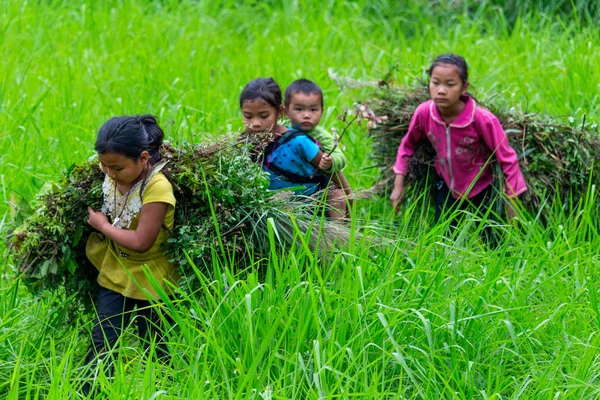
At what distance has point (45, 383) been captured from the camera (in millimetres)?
3629

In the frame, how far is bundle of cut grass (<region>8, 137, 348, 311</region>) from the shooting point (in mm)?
3688

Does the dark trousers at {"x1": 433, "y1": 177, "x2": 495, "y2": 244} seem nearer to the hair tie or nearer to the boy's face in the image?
the hair tie

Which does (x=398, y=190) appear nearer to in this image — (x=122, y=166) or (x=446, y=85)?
(x=446, y=85)

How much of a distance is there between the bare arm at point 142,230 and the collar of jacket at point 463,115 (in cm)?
189

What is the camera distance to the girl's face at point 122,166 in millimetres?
3555

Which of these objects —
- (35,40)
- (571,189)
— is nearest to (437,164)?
(571,189)

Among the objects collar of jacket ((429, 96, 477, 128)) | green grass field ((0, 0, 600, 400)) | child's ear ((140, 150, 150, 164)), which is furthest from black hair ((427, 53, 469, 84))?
child's ear ((140, 150, 150, 164))

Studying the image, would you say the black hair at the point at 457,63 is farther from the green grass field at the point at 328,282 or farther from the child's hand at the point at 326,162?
the child's hand at the point at 326,162

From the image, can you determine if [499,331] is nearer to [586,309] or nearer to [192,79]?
[586,309]

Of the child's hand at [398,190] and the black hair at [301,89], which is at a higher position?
the black hair at [301,89]

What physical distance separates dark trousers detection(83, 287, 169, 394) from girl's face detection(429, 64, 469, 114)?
193cm

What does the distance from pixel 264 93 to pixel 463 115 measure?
3.79 ft

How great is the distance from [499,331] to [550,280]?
19.0 inches

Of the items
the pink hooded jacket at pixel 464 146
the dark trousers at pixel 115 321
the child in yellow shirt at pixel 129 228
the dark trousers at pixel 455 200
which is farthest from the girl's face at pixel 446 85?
the dark trousers at pixel 115 321
